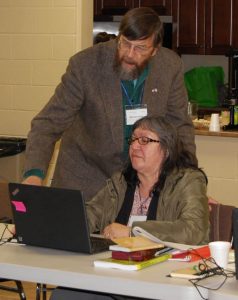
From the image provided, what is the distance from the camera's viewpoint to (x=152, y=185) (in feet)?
10.2

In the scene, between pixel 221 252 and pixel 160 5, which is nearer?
pixel 221 252

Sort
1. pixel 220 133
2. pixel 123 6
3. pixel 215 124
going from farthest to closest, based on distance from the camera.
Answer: pixel 123 6
pixel 215 124
pixel 220 133

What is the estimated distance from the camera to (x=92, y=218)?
313cm

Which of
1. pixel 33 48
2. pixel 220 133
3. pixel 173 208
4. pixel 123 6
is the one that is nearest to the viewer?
pixel 173 208

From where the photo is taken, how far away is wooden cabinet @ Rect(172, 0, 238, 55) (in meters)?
7.71

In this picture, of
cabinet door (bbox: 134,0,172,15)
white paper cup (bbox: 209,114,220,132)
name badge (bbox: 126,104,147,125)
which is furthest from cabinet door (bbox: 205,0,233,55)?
name badge (bbox: 126,104,147,125)

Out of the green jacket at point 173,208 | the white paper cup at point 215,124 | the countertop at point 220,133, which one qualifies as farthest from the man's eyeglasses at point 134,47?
the white paper cup at point 215,124

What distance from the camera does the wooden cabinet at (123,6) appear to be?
790cm

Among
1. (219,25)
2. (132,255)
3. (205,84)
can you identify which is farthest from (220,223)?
(219,25)

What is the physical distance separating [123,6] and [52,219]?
5759 mm

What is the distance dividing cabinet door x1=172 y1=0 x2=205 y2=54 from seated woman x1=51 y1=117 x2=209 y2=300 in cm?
485

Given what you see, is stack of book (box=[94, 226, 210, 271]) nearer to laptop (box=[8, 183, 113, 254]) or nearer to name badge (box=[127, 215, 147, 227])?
laptop (box=[8, 183, 113, 254])

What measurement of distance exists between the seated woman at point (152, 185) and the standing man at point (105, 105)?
9.5 inches

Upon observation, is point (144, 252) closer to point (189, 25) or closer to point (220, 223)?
point (220, 223)
